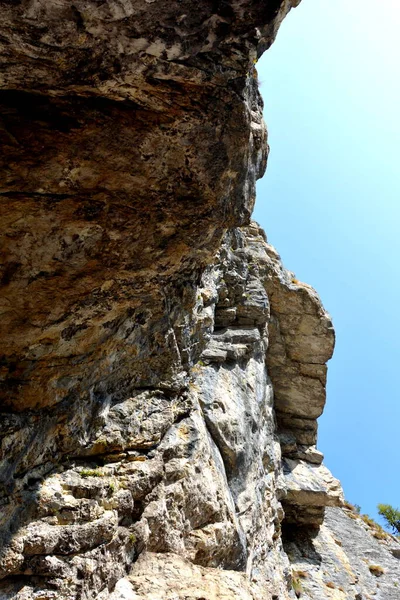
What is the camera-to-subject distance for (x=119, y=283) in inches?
354

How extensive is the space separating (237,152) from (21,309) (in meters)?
4.76

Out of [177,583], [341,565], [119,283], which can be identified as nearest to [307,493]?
[341,565]

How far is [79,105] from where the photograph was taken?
675cm

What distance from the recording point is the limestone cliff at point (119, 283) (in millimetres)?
5957

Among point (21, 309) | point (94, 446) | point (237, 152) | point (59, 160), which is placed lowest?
point (94, 446)

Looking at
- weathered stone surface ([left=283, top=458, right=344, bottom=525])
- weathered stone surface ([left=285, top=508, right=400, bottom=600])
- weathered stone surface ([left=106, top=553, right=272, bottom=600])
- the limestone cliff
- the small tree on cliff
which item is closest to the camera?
the limestone cliff

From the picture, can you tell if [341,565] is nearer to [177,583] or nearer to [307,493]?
[307,493]

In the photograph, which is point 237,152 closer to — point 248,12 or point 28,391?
point 248,12

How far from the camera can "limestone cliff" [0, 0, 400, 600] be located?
19.5ft

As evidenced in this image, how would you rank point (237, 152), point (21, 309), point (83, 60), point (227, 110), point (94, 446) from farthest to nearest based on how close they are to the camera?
point (94, 446) < point (21, 309) < point (237, 152) < point (227, 110) < point (83, 60)

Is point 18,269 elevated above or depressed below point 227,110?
below

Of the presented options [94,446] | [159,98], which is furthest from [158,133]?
[94,446]

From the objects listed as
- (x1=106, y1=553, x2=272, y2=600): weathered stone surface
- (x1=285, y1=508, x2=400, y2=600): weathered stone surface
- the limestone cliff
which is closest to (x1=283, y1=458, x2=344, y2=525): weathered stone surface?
(x1=285, y1=508, x2=400, y2=600): weathered stone surface

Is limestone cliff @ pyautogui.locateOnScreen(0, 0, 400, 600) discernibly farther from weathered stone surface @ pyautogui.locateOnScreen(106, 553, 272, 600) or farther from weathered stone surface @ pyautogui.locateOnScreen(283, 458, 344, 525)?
weathered stone surface @ pyautogui.locateOnScreen(283, 458, 344, 525)
